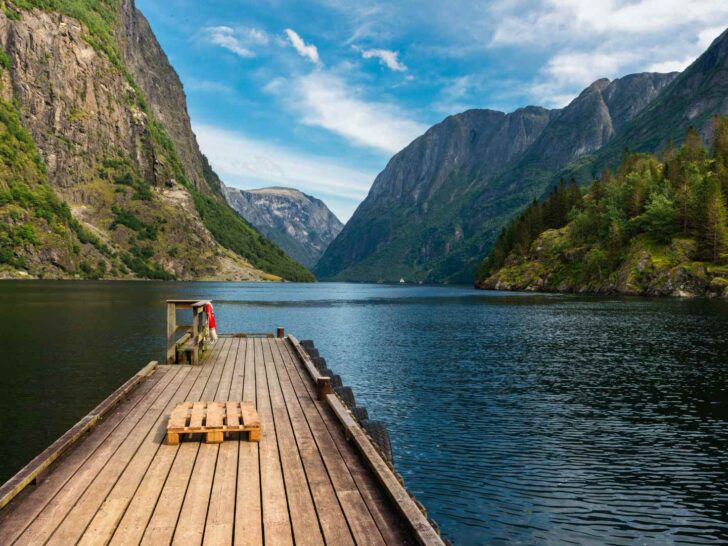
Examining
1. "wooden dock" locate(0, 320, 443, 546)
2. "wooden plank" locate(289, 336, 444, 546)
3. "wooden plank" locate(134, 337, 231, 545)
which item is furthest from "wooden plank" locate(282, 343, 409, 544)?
"wooden plank" locate(134, 337, 231, 545)

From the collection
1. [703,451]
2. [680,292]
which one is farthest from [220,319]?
[680,292]

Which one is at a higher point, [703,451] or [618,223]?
[618,223]

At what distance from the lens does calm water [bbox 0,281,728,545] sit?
15297 millimetres

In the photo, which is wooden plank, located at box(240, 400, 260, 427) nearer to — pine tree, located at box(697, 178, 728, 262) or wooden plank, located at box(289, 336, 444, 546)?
wooden plank, located at box(289, 336, 444, 546)

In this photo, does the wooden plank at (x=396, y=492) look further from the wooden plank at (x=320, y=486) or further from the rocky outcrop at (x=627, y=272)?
the rocky outcrop at (x=627, y=272)

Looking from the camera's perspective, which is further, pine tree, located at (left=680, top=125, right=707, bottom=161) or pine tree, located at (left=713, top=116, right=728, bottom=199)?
pine tree, located at (left=680, top=125, right=707, bottom=161)

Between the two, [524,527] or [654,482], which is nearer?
[524,527]

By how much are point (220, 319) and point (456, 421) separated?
2353 inches

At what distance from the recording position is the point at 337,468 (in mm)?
11484

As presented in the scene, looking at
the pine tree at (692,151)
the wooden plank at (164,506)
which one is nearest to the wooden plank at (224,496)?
the wooden plank at (164,506)

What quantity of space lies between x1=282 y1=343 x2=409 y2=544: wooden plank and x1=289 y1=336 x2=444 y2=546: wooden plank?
146 mm

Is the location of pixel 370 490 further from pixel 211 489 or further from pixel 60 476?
pixel 60 476

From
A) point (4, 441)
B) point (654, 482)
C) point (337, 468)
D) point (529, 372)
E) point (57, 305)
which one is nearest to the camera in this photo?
point (337, 468)

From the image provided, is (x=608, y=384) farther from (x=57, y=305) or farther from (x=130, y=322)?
(x=57, y=305)
